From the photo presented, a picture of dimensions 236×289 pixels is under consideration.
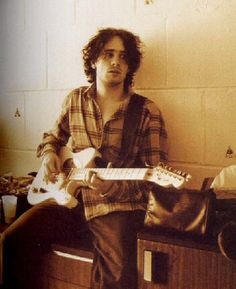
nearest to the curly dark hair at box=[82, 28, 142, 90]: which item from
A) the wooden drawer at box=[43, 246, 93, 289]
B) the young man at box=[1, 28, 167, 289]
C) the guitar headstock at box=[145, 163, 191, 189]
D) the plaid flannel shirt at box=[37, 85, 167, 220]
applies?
the young man at box=[1, 28, 167, 289]

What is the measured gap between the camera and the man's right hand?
4.66 ft

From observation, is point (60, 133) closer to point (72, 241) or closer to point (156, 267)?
point (72, 241)

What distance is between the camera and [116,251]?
4.05ft

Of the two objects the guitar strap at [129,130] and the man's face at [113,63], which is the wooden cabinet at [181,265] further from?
the man's face at [113,63]

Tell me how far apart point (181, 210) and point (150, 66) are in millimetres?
599

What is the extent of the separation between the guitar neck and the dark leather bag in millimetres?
69

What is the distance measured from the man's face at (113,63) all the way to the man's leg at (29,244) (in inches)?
17.6

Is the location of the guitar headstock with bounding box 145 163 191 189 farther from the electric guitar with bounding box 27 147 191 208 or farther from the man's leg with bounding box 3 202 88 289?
the man's leg with bounding box 3 202 88 289

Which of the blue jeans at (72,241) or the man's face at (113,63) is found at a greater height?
the man's face at (113,63)

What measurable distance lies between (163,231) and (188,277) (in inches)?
5.1

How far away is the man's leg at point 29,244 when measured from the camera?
1.39 meters

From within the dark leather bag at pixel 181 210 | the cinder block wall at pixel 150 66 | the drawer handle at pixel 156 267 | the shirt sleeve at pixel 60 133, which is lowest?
the drawer handle at pixel 156 267

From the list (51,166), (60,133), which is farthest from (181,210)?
(60,133)

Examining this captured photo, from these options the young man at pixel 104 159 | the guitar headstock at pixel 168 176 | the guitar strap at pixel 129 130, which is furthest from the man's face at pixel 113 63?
the guitar headstock at pixel 168 176
